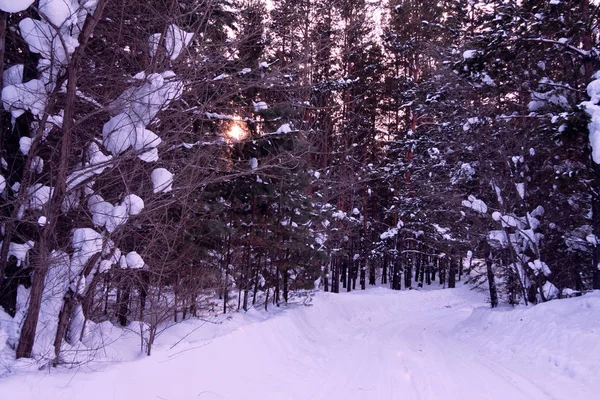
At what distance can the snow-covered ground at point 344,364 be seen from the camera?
16.3 feet

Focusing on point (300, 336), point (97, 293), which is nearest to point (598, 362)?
point (300, 336)

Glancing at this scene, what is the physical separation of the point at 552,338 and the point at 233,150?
26.2 ft

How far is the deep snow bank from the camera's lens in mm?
7371

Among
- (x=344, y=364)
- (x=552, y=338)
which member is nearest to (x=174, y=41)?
(x=344, y=364)

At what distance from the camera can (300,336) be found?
10836 mm

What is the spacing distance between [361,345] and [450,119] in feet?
33.4

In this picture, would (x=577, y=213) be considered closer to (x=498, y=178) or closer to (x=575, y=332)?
(x=498, y=178)

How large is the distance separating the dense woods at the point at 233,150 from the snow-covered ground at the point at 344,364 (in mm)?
662

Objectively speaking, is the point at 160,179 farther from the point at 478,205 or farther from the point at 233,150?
the point at 478,205

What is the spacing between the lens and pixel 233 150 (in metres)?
10.3

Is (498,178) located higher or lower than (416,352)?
higher

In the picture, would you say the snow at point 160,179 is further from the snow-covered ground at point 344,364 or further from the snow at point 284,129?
the snow at point 284,129

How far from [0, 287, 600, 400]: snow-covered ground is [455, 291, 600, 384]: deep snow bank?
3 centimetres

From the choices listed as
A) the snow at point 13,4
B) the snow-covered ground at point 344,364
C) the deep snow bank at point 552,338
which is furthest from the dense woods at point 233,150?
the deep snow bank at point 552,338
